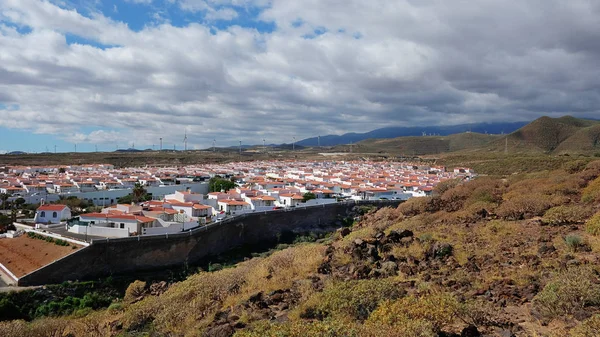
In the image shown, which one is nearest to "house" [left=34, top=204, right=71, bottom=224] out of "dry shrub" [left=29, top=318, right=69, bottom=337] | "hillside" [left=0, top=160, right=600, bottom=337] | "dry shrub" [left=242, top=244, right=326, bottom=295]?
"hillside" [left=0, top=160, right=600, bottom=337]

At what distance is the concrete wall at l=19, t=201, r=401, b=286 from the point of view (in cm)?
2339

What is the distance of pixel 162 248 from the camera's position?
26812mm

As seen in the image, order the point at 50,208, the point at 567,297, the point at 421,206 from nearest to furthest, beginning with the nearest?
1. the point at 567,297
2. the point at 421,206
3. the point at 50,208

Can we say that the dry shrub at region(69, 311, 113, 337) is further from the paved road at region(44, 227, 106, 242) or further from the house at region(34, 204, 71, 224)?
the house at region(34, 204, 71, 224)

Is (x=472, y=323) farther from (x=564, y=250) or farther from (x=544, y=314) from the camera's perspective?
(x=564, y=250)

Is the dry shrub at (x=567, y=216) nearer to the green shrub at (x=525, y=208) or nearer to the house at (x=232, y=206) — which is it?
the green shrub at (x=525, y=208)

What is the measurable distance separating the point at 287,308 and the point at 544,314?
5.20 metres

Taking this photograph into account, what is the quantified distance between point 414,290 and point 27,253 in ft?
84.2

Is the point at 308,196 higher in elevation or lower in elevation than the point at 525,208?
lower

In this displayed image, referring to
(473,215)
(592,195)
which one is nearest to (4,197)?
(473,215)

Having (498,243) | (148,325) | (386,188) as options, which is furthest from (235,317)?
(386,188)

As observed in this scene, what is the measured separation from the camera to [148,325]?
10305 mm

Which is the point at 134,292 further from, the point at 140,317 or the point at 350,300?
the point at 350,300

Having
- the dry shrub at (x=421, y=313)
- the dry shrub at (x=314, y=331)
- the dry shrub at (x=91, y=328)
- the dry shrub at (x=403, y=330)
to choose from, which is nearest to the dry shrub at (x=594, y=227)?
the dry shrub at (x=421, y=313)
